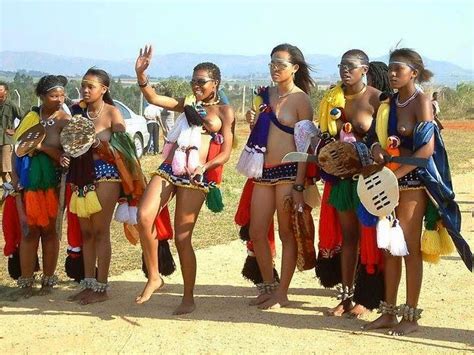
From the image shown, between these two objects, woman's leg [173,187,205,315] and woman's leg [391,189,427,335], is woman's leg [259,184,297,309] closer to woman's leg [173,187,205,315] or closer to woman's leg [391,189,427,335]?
woman's leg [173,187,205,315]

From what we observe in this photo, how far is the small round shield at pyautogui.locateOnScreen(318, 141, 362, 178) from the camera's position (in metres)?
6.32

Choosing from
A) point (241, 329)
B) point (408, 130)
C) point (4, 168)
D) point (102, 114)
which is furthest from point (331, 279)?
point (4, 168)

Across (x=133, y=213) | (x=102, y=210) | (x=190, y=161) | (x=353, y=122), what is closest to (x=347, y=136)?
(x=353, y=122)

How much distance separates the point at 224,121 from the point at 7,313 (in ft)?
7.42

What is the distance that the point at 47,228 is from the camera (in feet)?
24.8

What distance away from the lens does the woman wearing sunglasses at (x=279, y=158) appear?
693 centimetres

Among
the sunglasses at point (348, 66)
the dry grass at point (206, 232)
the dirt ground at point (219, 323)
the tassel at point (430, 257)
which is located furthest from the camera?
the dry grass at point (206, 232)

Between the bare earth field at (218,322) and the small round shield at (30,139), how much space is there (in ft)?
4.09

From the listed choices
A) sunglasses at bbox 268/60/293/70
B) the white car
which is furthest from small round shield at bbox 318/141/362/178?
the white car

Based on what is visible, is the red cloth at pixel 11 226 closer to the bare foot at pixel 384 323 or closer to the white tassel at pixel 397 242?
the bare foot at pixel 384 323

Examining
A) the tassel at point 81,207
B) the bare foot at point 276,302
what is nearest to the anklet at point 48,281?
the tassel at point 81,207

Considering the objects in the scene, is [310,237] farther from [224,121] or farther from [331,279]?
[224,121]

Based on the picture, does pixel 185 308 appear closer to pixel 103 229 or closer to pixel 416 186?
pixel 103 229

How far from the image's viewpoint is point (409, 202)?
6238 mm
